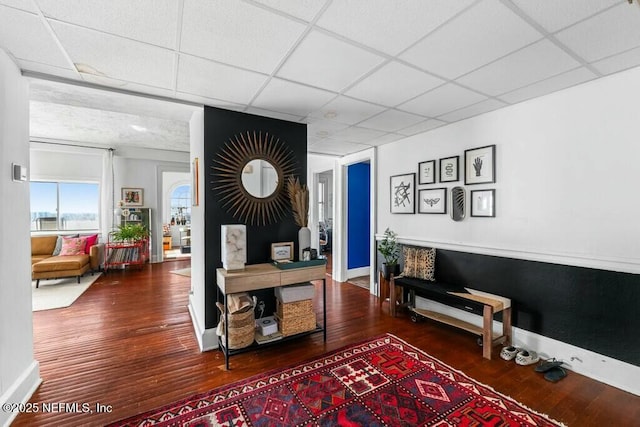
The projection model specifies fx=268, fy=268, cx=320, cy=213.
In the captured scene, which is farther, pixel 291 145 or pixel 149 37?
pixel 291 145

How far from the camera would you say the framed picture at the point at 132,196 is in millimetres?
6543

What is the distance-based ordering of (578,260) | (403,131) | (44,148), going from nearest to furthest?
(578,260), (403,131), (44,148)

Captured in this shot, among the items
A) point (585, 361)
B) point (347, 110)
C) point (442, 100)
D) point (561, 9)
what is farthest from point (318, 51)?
point (585, 361)

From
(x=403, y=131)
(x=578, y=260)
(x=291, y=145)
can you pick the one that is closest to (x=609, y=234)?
(x=578, y=260)

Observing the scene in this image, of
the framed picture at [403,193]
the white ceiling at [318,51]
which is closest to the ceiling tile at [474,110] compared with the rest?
the white ceiling at [318,51]

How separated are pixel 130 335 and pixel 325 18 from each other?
3.60m

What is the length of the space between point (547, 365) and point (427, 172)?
237 cm

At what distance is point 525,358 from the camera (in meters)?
2.43

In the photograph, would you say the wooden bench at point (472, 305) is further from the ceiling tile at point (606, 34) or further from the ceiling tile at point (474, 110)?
the ceiling tile at point (606, 34)

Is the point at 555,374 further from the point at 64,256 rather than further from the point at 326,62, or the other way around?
the point at 64,256

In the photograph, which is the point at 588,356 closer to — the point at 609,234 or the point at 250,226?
the point at 609,234

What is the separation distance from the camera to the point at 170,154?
688cm

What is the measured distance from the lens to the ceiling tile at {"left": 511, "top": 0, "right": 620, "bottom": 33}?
55.9 inches

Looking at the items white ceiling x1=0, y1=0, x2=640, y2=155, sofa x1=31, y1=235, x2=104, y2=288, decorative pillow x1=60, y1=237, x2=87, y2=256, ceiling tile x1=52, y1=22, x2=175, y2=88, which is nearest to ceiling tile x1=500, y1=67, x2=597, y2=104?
white ceiling x1=0, y1=0, x2=640, y2=155
